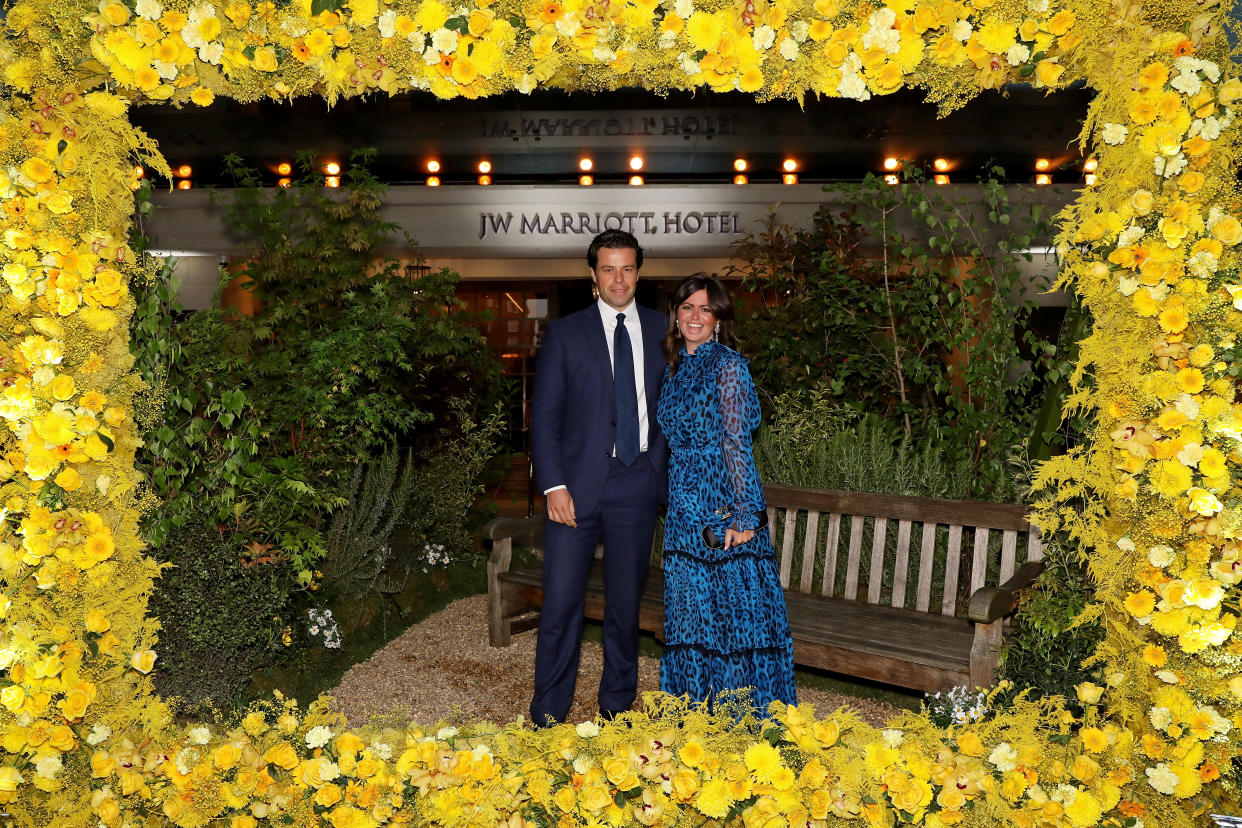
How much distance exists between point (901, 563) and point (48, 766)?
3095mm

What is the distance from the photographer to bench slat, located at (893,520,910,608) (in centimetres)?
391

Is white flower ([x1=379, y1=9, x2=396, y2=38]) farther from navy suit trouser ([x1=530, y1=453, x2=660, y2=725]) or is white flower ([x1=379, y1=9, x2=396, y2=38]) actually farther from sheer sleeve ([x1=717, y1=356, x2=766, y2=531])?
navy suit trouser ([x1=530, y1=453, x2=660, y2=725])

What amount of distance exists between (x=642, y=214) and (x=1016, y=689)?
945 centimetres

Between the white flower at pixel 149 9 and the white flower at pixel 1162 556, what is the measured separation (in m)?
2.61

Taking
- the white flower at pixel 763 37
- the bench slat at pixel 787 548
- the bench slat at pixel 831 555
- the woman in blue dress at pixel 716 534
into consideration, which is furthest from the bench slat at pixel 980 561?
the white flower at pixel 763 37

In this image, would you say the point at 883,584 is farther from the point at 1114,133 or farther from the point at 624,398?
the point at 1114,133

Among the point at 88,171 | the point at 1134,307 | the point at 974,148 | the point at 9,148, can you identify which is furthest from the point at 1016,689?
the point at 974,148

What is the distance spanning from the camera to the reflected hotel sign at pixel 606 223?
11.6 meters

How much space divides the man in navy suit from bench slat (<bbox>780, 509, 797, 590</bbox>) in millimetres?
1143

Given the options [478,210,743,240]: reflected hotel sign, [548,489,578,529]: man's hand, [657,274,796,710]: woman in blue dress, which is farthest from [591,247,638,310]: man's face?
[478,210,743,240]: reflected hotel sign

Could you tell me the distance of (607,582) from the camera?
3.42m

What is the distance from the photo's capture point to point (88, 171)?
2.33 m

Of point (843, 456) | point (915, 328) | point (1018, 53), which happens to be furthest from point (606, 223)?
point (1018, 53)

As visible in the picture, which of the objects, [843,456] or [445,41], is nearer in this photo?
[445,41]
